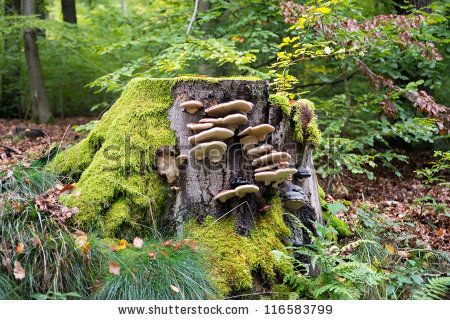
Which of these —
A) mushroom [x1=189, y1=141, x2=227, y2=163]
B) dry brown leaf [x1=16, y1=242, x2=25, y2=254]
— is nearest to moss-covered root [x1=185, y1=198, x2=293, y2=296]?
mushroom [x1=189, y1=141, x2=227, y2=163]

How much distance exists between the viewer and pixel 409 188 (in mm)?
8492

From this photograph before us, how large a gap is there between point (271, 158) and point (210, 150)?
0.57 m

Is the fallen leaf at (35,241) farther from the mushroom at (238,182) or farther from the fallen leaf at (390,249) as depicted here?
Result: the fallen leaf at (390,249)

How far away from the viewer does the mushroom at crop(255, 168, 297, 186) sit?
390 cm

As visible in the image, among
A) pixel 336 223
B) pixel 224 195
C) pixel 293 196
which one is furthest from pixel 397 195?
pixel 224 195

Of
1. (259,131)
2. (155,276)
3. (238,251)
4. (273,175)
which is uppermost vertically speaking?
(259,131)

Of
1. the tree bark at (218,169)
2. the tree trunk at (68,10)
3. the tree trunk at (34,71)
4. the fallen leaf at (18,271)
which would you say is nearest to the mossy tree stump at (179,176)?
the tree bark at (218,169)

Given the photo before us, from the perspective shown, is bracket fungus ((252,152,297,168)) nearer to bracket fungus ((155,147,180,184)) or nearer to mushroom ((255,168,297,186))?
mushroom ((255,168,297,186))

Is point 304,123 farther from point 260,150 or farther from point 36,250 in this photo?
point 36,250

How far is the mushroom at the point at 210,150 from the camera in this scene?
3.91 m

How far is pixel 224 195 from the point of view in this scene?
153 inches

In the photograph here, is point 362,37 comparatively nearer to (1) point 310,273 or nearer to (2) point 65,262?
(1) point 310,273

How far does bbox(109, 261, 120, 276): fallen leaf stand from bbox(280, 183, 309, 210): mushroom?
1853mm

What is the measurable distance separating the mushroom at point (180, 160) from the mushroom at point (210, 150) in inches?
3.7
